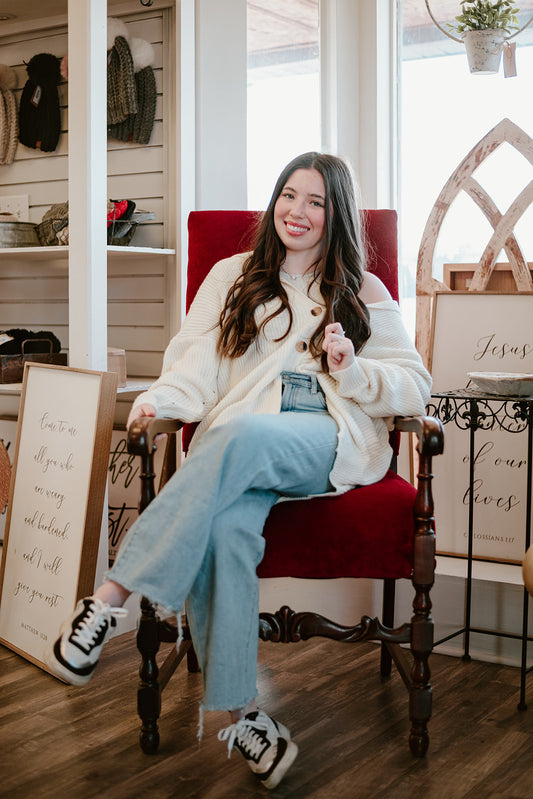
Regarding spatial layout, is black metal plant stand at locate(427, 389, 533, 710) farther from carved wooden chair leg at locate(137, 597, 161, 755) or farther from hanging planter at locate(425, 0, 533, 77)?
hanging planter at locate(425, 0, 533, 77)

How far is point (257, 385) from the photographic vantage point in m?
2.15

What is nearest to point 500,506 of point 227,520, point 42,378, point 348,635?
point 348,635

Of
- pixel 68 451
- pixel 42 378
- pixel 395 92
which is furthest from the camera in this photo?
pixel 395 92

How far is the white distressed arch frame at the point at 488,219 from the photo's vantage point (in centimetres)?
280

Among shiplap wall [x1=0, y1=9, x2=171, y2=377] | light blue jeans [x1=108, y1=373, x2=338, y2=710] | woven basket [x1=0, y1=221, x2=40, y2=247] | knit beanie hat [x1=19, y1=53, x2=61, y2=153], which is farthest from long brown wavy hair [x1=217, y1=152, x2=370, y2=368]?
knit beanie hat [x1=19, y1=53, x2=61, y2=153]

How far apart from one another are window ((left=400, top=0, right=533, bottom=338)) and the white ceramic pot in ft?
0.43

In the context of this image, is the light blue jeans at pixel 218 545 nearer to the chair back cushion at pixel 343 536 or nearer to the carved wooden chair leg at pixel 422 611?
the chair back cushion at pixel 343 536

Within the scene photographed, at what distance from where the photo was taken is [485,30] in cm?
277

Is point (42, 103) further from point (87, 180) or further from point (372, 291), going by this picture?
point (372, 291)

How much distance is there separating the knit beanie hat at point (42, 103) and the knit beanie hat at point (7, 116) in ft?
0.18

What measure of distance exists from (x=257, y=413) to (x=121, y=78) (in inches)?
52.6

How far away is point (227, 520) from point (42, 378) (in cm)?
103

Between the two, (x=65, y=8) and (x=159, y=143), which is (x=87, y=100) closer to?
(x=159, y=143)

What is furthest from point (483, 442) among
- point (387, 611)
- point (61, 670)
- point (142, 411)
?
point (61, 670)
